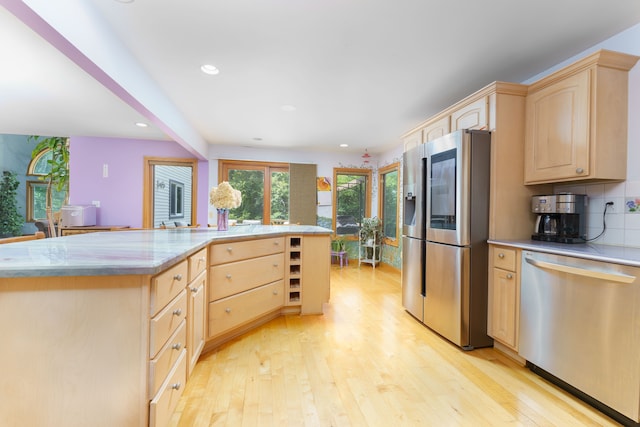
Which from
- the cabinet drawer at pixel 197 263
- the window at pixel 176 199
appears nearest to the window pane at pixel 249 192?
the window at pixel 176 199

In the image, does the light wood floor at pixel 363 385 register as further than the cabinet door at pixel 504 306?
No

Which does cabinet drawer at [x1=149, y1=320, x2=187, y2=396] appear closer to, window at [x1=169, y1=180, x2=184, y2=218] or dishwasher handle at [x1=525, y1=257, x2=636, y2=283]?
dishwasher handle at [x1=525, y1=257, x2=636, y2=283]

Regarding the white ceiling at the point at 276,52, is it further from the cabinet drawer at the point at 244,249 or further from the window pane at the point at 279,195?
the window pane at the point at 279,195

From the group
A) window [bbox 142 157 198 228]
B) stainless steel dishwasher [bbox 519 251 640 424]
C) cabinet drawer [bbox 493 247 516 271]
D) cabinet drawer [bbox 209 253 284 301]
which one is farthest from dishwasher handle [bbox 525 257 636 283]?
window [bbox 142 157 198 228]

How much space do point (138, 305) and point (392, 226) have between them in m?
4.88

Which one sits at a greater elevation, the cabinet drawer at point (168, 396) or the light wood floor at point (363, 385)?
→ the cabinet drawer at point (168, 396)

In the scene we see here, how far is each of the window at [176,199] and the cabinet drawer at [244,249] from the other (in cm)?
348

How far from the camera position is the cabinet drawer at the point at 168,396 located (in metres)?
1.06

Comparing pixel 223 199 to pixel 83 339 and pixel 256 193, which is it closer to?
pixel 83 339

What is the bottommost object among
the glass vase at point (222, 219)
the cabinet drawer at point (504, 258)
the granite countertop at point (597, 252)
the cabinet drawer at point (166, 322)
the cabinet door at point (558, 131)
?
the cabinet drawer at point (166, 322)

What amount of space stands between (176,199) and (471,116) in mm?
5059

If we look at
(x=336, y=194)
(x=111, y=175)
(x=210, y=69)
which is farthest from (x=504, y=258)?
(x=111, y=175)

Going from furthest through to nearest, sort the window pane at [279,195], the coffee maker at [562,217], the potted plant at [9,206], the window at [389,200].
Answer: the potted plant at [9,206]
the window pane at [279,195]
the window at [389,200]
the coffee maker at [562,217]

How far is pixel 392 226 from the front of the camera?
5.43 meters
